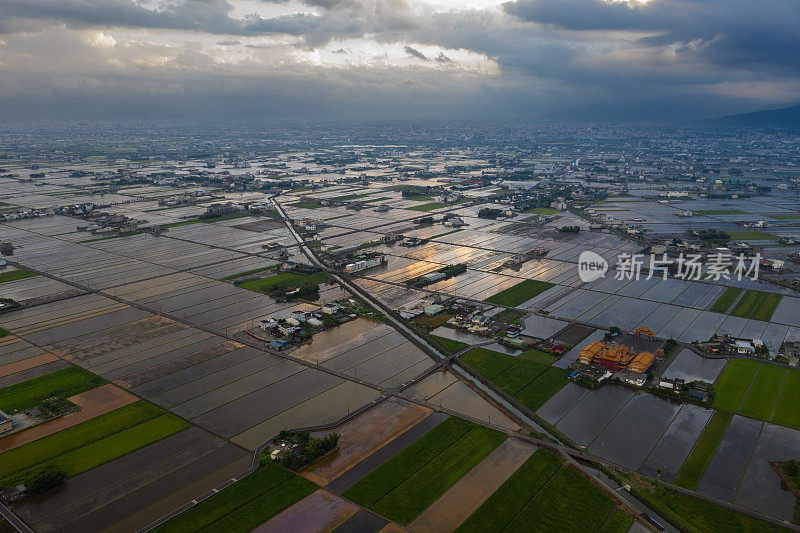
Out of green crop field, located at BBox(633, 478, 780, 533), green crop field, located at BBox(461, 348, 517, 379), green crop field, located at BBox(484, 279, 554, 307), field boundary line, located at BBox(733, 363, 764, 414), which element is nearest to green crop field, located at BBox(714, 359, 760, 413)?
field boundary line, located at BBox(733, 363, 764, 414)

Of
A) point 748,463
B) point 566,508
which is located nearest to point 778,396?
point 748,463

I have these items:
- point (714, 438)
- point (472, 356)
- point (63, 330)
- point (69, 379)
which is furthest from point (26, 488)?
point (714, 438)

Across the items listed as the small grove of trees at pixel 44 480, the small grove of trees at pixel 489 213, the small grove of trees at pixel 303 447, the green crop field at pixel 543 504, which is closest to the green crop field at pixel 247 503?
the small grove of trees at pixel 303 447

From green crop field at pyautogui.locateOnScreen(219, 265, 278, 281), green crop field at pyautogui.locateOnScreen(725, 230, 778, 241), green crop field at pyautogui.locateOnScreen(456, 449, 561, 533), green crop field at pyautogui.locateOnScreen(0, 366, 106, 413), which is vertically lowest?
green crop field at pyautogui.locateOnScreen(456, 449, 561, 533)

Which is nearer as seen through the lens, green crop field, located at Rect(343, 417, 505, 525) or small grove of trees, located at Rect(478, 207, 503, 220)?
green crop field, located at Rect(343, 417, 505, 525)

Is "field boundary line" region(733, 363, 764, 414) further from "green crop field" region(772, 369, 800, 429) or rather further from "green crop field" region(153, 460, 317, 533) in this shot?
"green crop field" region(153, 460, 317, 533)

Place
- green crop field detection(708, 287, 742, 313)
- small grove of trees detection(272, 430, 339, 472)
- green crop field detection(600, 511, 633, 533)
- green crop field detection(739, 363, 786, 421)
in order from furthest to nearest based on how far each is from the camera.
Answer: green crop field detection(708, 287, 742, 313) < green crop field detection(739, 363, 786, 421) < small grove of trees detection(272, 430, 339, 472) < green crop field detection(600, 511, 633, 533)

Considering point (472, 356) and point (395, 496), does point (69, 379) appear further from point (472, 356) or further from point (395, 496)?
point (472, 356)
